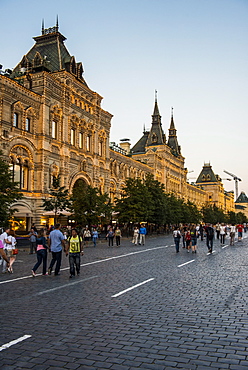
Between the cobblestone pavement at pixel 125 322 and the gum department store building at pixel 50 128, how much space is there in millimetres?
15921

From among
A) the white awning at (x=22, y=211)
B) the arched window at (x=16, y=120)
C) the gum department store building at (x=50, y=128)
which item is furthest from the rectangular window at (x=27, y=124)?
the white awning at (x=22, y=211)

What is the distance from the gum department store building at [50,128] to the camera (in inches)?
1296

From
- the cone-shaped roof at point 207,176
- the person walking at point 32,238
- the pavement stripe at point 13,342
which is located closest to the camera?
the pavement stripe at point 13,342

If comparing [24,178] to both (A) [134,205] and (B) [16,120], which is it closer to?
(B) [16,120]

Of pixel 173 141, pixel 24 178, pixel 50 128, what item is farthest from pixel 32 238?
pixel 173 141

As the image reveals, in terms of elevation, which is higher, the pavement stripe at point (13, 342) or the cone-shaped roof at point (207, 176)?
the cone-shaped roof at point (207, 176)

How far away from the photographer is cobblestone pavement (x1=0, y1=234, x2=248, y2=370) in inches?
206

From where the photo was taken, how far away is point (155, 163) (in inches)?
2995

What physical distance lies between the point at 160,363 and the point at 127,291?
4.96 m

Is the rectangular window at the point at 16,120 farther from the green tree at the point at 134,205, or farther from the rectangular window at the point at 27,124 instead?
the green tree at the point at 134,205

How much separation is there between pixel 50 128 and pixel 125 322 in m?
32.5

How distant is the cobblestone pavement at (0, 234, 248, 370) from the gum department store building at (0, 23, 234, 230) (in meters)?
15.9

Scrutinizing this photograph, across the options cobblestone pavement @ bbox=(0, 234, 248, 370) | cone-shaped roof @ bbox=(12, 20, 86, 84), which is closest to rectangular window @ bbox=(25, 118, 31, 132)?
cone-shaped roof @ bbox=(12, 20, 86, 84)

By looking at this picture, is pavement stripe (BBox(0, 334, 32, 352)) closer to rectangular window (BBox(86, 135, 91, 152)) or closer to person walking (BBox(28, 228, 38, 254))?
person walking (BBox(28, 228, 38, 254))
